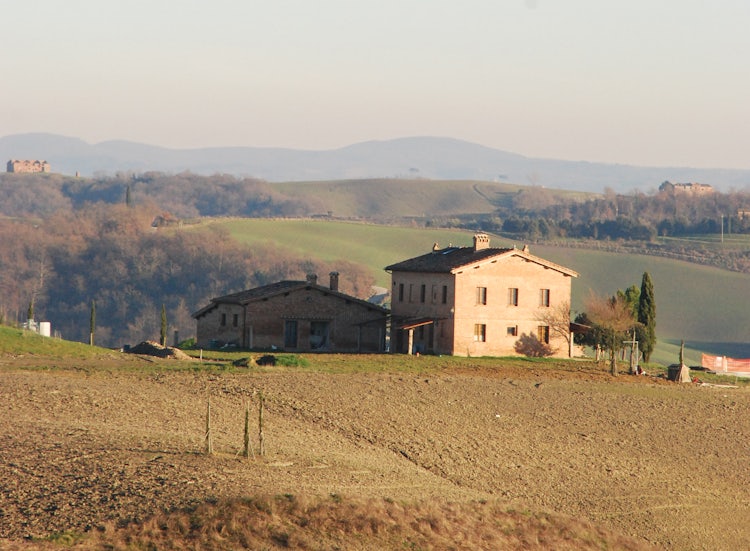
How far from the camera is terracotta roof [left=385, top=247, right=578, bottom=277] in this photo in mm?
65000

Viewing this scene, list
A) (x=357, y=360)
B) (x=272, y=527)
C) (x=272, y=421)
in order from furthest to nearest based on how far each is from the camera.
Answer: (x=357, y=360) < (x=272, y=421) < (x=272, y=527)

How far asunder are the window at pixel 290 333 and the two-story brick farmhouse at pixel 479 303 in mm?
4832

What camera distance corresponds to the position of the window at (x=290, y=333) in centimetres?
6688

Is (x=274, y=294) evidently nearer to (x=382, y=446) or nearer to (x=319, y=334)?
(x=319, y=334)

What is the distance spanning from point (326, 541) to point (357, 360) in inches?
1245

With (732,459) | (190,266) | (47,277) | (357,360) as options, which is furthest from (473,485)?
(47,277)

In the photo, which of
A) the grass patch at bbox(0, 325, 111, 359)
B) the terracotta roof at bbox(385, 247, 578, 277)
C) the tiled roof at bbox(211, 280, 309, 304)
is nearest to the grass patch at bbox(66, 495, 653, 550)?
the grass patch at bbox(0, 325, 111, 359)

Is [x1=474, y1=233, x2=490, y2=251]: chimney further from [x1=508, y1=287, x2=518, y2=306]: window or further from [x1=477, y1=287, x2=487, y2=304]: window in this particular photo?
[x1=477, y1=287, x2=487, y2=304]: window

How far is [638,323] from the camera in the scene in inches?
2657

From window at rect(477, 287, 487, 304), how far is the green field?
1338 inches

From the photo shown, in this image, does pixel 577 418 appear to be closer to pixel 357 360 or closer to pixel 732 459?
pixel 732 459

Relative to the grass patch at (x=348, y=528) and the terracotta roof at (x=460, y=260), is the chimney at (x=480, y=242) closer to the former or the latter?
the terracotta roof at (x=460, y=260)

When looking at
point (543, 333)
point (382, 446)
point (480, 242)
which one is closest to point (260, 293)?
point (480, 242)

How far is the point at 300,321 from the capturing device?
67.1m
